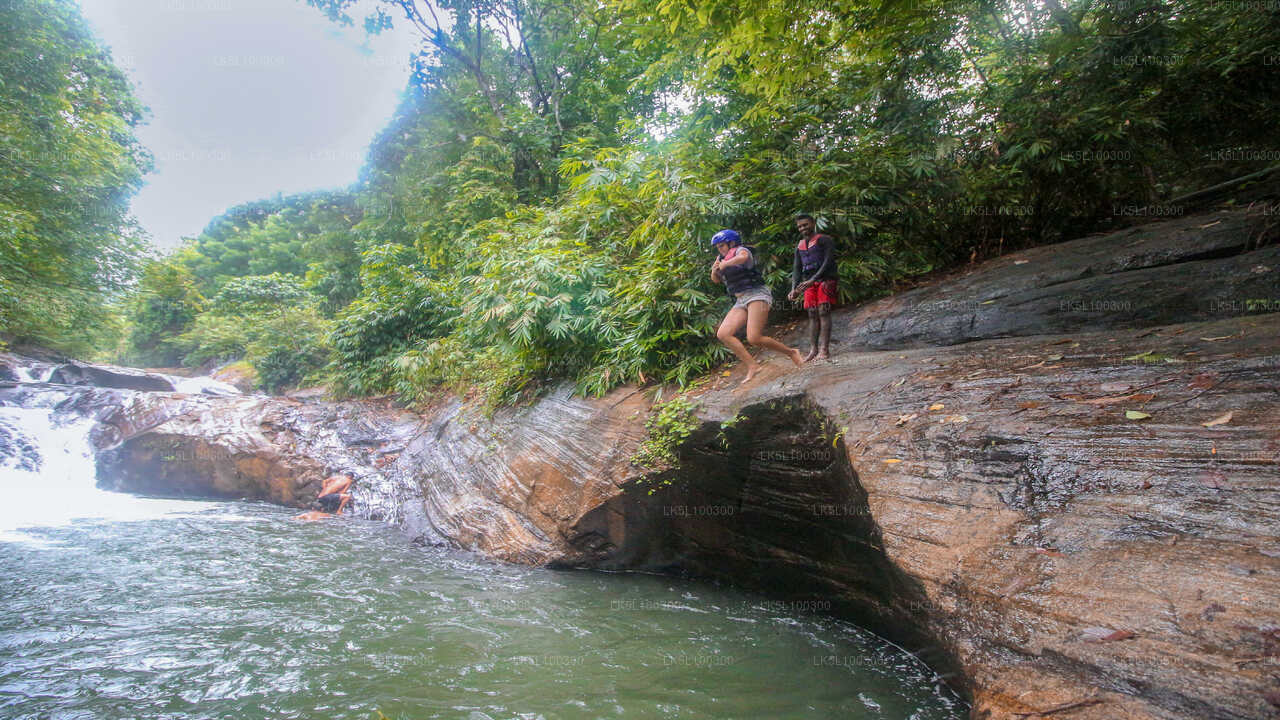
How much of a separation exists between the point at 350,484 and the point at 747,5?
28.4 feet

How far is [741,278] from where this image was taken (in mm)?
4848

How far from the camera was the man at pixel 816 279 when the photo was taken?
4867mm

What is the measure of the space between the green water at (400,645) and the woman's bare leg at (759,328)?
Answer: 7.75ft

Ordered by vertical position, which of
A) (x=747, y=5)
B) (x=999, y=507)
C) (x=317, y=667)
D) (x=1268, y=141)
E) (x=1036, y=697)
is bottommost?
(x=317, y=667)

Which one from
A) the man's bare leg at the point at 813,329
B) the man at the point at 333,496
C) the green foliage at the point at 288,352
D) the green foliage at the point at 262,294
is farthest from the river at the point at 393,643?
the green foliage at the point at 262,294

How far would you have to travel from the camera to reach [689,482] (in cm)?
470

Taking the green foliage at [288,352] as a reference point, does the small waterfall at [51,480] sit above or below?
below

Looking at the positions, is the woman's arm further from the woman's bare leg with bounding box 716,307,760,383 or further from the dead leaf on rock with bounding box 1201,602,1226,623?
the dead leaf on rock with bounding box 1201,602,1226,623

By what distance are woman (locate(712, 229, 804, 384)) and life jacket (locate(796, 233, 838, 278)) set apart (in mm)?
599

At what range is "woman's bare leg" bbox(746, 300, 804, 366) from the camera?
473 cm

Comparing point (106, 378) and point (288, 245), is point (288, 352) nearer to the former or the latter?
point (106, 378)

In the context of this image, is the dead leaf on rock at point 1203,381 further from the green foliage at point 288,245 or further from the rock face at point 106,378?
the rock face at point 106,378

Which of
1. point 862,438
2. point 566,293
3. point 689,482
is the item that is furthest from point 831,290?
point 566,293

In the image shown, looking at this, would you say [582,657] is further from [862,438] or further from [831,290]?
[831,290]
